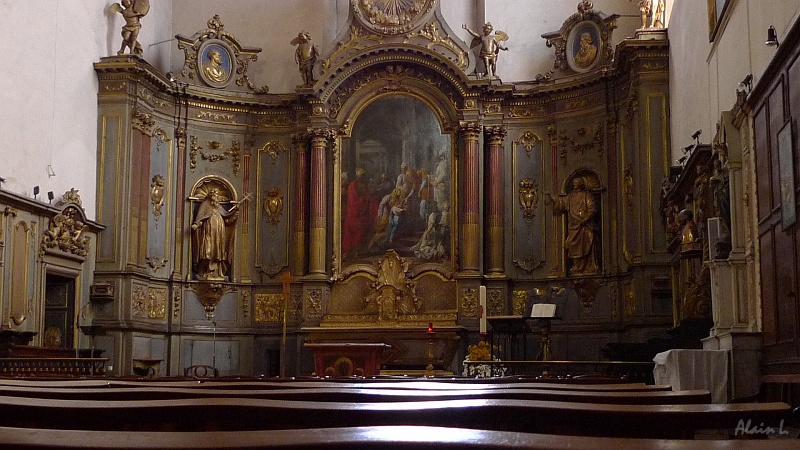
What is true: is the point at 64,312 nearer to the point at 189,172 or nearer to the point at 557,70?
the point at 189,172

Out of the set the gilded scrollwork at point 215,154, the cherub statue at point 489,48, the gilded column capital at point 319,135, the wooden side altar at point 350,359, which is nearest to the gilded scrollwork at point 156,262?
the gilded scrollwork at point 215,154

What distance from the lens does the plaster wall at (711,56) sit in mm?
9164

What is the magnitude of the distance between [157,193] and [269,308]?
319 cm

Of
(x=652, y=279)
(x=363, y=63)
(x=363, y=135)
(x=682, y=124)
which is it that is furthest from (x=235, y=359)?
(x=682, y=124)

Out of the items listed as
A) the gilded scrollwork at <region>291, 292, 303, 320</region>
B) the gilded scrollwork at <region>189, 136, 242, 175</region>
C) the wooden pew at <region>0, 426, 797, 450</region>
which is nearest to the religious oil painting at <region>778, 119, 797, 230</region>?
the wooden pew at <region>0, 426, 797, 450</region>

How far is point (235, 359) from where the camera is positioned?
1853 cm

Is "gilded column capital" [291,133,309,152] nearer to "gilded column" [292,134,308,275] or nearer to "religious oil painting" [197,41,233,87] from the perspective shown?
"gilded column" [292,134,308,275]

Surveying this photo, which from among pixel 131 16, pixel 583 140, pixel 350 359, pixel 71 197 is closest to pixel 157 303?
pixel 71 197

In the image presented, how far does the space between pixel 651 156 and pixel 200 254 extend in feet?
28.8

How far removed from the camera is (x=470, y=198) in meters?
17.9

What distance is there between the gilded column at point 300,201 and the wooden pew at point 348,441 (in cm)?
1702

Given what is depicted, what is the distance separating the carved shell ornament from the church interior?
45 mm

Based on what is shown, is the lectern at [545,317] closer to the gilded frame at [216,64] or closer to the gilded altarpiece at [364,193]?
the gilded altarpiece at [364,193]

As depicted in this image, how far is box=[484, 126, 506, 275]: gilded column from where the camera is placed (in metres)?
17.9
